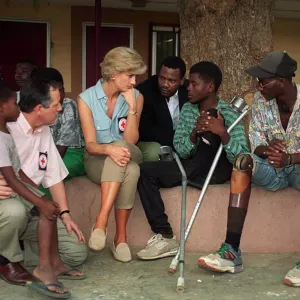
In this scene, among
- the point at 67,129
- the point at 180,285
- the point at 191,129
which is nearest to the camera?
the point at 180,285

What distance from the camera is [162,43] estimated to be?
993cm

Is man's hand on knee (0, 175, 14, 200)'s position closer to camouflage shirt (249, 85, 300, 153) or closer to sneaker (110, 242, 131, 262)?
sneaker (110, 242, 131, 262)

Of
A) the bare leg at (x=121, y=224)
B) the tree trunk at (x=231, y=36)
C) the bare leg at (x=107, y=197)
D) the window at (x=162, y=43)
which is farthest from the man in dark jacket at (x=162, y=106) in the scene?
the window at (x=162, y=43)

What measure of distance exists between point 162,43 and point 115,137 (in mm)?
5498

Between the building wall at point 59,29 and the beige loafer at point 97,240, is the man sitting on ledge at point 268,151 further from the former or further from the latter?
the building wall at point 59,29

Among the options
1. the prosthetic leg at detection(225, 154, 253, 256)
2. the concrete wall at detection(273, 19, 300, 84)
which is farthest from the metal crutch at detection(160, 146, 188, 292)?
the concrete wall at detection(273, 19, 300, 84)

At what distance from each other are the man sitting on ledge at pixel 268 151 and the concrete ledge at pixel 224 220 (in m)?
0.18

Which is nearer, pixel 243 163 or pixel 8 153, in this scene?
pixel 8 153

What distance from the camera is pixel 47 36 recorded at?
30.9 feet

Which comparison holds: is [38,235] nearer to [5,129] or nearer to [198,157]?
[5,129]

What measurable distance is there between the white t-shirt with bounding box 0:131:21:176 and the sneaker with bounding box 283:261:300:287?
183 cm

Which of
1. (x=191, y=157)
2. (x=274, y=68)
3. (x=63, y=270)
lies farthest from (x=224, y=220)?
(x=63, y=270)

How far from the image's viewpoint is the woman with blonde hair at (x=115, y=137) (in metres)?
4.26

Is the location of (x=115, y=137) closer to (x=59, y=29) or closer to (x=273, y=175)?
(x=273, y=175)
